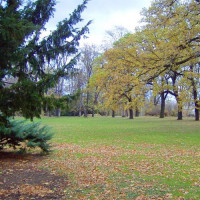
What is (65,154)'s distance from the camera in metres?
9.59

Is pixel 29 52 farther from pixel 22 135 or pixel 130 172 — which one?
pixel 130 172

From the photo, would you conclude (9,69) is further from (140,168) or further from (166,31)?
(166,31)

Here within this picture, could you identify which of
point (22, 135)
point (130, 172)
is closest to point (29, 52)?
point (22, 135)

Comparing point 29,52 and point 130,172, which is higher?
point 29,52

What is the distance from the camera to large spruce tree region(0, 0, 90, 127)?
5188 millimetres

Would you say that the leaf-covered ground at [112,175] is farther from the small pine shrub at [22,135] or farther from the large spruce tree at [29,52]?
the large spruce tree at [29,52]

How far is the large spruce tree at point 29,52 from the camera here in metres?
5.19

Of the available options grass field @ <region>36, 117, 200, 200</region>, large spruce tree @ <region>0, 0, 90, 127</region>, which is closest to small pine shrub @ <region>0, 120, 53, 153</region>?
grass field @ <region>36, 117, 200, 200</region>

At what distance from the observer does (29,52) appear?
586cm

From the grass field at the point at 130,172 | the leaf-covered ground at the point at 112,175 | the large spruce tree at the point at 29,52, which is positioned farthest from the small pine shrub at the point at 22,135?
the large spruce tree at the point at 29,52

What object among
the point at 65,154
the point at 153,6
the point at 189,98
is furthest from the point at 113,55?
the point at 65,154

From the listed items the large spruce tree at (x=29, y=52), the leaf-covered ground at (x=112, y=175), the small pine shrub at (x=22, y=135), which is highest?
the large spruce tree at (x=29, y=52)

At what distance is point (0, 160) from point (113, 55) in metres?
12.6

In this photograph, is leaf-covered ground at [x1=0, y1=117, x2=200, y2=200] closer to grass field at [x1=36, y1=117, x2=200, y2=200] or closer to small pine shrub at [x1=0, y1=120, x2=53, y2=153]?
grass field at [x1=36, y1=117, x2=200, y2=200]
